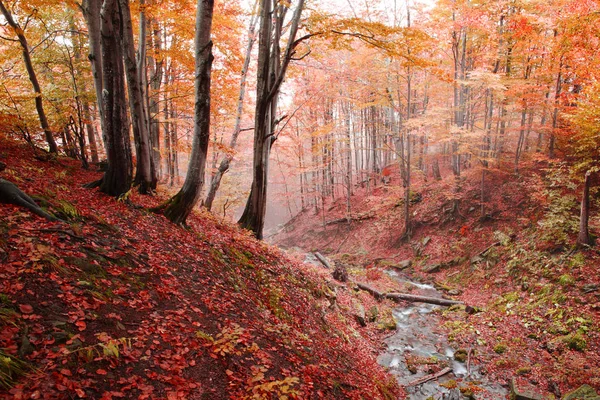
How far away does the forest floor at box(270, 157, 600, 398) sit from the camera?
7332mm

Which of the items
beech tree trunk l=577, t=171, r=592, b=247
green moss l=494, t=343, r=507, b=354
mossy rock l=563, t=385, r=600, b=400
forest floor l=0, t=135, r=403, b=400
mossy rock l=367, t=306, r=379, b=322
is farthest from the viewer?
mossy rock l=367, t=306, r=379, b=322

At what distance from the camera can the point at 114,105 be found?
6344 millimetres

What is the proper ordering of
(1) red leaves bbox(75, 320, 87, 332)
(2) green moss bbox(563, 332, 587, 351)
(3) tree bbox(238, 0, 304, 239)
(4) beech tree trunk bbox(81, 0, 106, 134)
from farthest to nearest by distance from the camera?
(3) tree bbox(238, 0, 304, 239), (2) green moss bbox(563, 332, 587, 351), (4) beech tree trunk bbox(81, 0, 106, 134), (1) red leaves bbox(75, 320, 87, 332)

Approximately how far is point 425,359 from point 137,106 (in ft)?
31.0

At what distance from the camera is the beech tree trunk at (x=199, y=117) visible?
6152 mm

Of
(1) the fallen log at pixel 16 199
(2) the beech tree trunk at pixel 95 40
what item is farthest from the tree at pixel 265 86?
(1) the fallen log at pixel 16 199

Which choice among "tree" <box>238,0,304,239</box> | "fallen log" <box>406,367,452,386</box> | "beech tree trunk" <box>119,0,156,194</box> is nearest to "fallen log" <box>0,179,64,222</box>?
"beech tree trunk" <box>119,0,156,194</box>

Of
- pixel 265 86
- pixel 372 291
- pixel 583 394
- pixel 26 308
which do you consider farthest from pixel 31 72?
pixel 583 394

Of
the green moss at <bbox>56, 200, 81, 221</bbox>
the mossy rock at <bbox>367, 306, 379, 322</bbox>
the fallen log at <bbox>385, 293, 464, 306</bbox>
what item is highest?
the green moss at <bbox>56, 200, 81, 221</bbox>

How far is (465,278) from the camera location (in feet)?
42.6

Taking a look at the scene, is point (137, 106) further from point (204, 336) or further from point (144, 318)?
point (204, 336)

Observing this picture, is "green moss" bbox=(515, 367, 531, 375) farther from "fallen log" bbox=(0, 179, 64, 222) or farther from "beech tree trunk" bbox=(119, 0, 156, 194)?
"beech tree trunk" bbox=(119, 0, 156, 194)

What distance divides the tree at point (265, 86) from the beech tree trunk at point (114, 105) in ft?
11.6

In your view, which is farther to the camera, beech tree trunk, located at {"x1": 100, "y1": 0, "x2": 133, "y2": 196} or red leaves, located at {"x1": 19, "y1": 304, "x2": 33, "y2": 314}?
beech tree trunk, located at {"x1": 100, "y1": 0, "x2": 133, "y2": 196}
